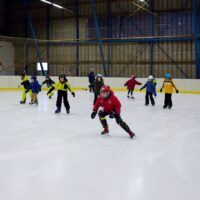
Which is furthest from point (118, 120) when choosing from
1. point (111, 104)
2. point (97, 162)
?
point (97, 162)

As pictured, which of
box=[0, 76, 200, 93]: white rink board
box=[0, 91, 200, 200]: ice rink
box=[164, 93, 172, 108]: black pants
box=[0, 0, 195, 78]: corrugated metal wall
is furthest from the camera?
box=[0, 0, 195, 78]: corrugated metal wall

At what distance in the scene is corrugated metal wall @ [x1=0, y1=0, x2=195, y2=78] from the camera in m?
23.0

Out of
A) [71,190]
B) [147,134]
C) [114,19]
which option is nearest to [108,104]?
[147,134]

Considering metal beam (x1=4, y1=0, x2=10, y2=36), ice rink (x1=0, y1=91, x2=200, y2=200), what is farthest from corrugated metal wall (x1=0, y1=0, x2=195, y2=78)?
ice rink (x1=0, y1=91, x2=200, y2=200)

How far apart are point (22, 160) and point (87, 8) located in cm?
2314

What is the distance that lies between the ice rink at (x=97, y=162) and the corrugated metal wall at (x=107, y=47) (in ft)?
52.1

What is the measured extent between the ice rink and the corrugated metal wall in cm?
1588

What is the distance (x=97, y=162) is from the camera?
4.47 metres

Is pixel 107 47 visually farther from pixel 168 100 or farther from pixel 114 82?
pixel 168 100

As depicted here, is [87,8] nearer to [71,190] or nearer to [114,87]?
[114,87]

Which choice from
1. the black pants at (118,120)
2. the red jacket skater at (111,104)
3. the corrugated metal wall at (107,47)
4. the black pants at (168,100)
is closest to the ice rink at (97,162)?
the black pants at (118,120)

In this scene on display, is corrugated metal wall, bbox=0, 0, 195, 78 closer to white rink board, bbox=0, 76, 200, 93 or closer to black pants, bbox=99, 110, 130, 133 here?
white rink board, bbox=0, 76, 200, 93

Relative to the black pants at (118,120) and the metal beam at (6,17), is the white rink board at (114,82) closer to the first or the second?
the metal beam at (6,17)

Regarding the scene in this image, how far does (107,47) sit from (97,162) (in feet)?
69.9
